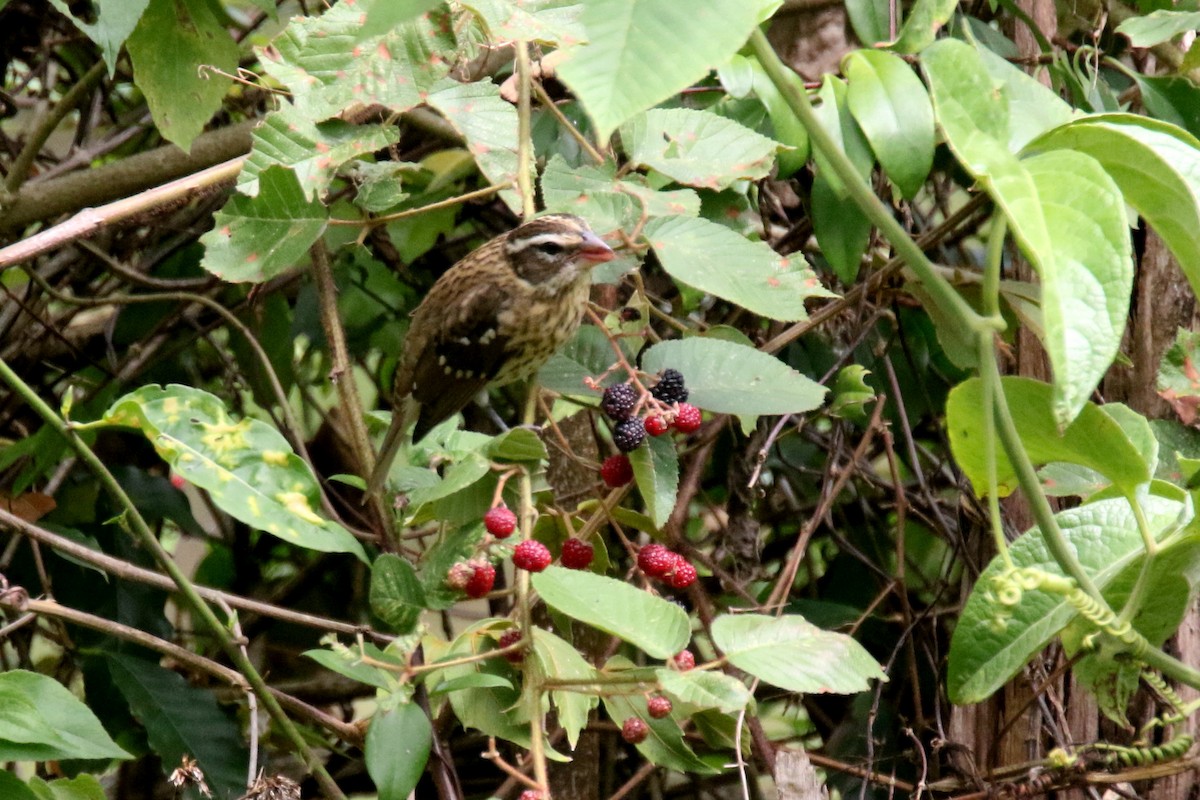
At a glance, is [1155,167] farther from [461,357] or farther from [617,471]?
[461,357]

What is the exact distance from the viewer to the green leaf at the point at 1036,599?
153 centimetres

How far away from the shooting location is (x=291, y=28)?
6.40 ft

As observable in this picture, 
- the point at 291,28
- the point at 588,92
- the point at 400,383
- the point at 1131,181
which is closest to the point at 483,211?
the point at 400,383

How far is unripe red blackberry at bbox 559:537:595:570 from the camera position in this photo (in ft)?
6.19

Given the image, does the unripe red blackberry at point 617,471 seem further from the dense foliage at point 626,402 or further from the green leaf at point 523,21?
the green leaf at point 523,21

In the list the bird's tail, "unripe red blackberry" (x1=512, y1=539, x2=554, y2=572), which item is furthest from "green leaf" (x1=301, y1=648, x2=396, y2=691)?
the bird's tail

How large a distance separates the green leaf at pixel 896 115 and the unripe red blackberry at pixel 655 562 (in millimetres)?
638

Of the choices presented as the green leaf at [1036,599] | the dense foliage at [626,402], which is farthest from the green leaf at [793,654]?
the green leaf at [1036,599]

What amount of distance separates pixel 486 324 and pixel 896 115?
3.82ft

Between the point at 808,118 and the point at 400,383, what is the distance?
74.7 inches

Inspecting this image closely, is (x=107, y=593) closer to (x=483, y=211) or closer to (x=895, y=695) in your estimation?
(x=483, y=211)

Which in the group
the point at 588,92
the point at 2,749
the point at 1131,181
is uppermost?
the point at 588,92

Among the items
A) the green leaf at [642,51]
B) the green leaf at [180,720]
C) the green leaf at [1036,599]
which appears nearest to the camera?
the green leaf at [642,51]

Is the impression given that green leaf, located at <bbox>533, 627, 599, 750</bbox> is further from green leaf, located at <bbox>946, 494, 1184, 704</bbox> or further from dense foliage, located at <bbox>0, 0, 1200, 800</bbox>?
green leaf, located at <bbox>946, 494, 1184, 704</bbox>
